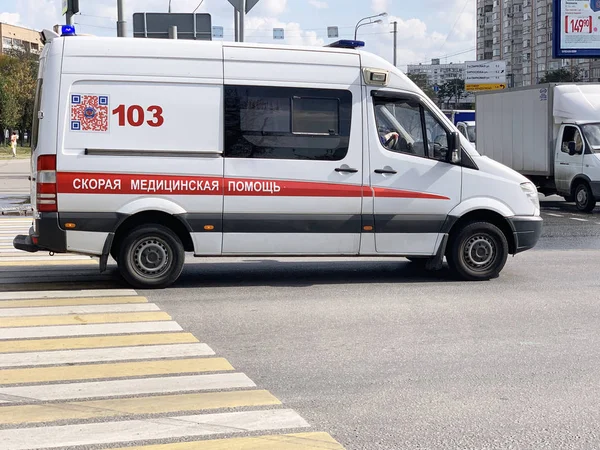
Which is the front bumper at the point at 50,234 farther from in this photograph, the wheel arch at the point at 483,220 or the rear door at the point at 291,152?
the wheel arch at the point at 483,220

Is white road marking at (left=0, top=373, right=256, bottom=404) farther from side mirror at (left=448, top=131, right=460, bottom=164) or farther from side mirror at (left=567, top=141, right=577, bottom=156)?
side mirror at (left=567, top=141, right=577, bottom=156)

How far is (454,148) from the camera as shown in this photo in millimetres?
10273

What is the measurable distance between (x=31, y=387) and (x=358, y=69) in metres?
5.53

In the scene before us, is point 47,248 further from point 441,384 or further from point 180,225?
point 441,384

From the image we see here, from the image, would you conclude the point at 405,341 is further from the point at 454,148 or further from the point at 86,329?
the point at 454,148

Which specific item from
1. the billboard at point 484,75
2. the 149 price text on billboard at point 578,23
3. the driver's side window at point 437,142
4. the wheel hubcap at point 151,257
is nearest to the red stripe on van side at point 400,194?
the driver's side window at point 437,142

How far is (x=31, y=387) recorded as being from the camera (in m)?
5.95

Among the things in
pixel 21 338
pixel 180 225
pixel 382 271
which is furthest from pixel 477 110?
pixel 21 338

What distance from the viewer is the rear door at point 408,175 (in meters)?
10.1

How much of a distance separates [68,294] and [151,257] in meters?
0.95

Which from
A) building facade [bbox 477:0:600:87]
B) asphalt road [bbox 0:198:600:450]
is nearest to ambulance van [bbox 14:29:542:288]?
asphalt road [bbox 0:198:600:450]

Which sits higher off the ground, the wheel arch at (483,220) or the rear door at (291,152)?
the rear door at (291,152)

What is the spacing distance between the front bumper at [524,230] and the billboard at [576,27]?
2981 cm

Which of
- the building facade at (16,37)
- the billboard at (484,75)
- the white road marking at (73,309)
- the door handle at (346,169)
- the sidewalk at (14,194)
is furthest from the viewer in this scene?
the building facade at (16,37)
